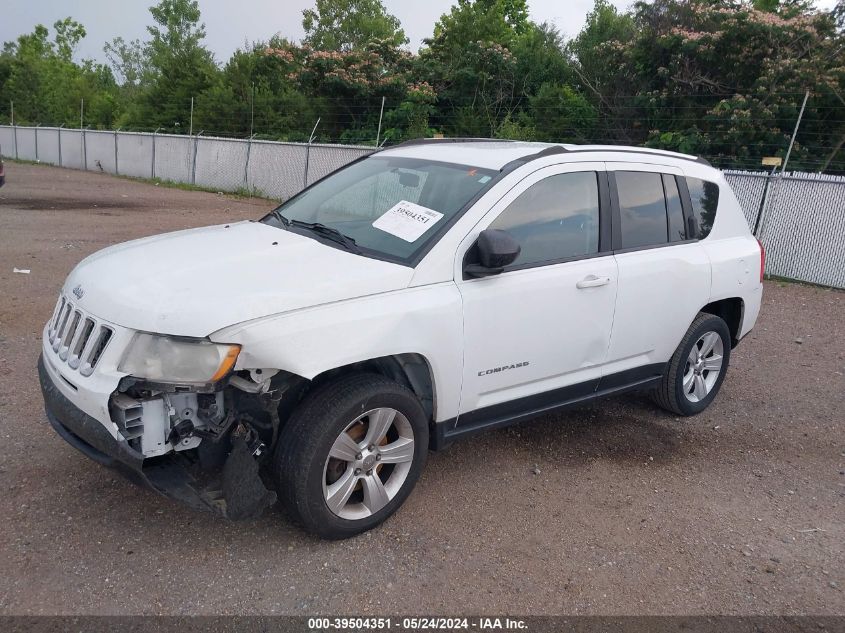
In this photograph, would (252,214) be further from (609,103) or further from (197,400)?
(197,400)

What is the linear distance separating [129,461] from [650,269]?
309 centimetres

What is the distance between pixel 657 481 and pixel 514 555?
4.17ft

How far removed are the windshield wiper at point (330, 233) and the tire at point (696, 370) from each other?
2.48 m

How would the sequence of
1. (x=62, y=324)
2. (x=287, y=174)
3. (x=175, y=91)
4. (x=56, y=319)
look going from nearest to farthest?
(x=62, y=324) → (x=56, y=319) → (x=287, y=174) → (x=175, y=91)

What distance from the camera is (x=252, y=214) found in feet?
51.3

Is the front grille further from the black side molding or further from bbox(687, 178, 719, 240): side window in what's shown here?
bbox(687, 178, 719, 240): side window

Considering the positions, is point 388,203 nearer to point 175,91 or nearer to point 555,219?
point 555,219

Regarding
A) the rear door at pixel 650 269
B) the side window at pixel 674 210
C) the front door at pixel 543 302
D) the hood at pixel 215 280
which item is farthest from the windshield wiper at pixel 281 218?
the side window at pixel 674 210

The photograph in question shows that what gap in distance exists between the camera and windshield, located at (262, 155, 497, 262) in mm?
3586

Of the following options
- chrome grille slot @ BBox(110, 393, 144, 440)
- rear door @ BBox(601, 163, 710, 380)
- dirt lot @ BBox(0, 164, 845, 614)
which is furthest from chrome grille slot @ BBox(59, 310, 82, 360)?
rear door @ BBox(601, 163, 710, 380)

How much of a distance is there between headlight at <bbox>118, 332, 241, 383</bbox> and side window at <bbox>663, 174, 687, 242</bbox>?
306cm

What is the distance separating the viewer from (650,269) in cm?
434

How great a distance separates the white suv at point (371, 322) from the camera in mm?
2916

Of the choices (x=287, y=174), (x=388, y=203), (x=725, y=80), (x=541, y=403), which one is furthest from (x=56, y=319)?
(x=725, y=80)
